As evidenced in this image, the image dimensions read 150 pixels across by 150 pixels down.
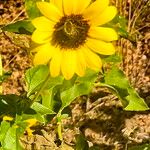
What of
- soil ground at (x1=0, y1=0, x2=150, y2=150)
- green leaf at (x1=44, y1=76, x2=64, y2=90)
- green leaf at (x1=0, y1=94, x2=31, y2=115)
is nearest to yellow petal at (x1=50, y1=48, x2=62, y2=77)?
green leaf at (x1=44, y1=76, x2=64, y2=90)

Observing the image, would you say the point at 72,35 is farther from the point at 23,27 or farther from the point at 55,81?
the point at 55,81

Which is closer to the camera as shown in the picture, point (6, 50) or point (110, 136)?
point (110, 136)

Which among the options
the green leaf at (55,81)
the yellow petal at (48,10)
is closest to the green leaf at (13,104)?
the green leaf at (55,81)

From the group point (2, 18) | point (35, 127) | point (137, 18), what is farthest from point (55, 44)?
point (2, 18)

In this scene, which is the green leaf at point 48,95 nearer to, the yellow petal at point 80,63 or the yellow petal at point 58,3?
the yellow petal at point 80,63

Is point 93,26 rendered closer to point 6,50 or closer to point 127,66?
point 127,66

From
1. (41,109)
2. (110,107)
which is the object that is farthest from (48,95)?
(110,107)
